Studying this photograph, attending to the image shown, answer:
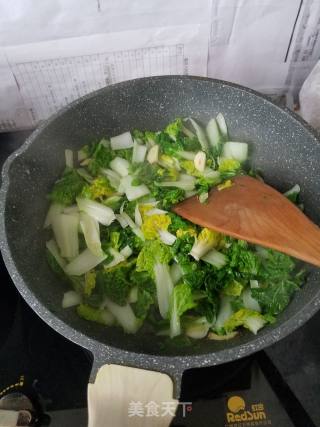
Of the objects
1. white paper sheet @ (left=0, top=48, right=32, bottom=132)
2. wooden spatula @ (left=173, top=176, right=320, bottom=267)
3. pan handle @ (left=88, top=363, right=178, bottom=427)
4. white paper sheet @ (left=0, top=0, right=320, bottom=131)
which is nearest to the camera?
pan handle @ (left=88, top=363, right=178, bottom=427)

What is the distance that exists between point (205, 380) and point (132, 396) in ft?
0.88

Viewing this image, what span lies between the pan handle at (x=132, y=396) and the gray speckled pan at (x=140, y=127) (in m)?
0.02

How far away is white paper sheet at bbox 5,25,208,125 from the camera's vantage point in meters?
1.15

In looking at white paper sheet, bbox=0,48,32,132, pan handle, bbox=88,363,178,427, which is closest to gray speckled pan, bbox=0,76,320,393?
pan handle, bbox=88,363,178,427

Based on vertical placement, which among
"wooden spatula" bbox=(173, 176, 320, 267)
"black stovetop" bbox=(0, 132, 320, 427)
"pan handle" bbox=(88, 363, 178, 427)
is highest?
"wooden spatula" bbox=(173, 176, 320, 267)

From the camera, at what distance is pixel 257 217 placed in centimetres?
99

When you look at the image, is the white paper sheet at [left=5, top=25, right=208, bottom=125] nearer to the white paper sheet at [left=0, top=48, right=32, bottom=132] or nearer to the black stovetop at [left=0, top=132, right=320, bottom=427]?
the white paper sheet at [left=0, top=48, right=32, bottom=132]

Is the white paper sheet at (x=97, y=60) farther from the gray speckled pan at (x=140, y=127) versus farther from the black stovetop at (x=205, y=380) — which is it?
the black stovetop at (x=205, y=380)

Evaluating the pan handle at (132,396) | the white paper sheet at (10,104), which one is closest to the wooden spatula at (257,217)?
the pan handle at (132,396)

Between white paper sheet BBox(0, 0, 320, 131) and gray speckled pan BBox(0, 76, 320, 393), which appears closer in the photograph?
gray speckled pan BBox(0, 76, 320, 393)

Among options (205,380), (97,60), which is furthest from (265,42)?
(205,380)

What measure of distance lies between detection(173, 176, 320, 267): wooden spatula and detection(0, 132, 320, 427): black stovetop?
0.89ft

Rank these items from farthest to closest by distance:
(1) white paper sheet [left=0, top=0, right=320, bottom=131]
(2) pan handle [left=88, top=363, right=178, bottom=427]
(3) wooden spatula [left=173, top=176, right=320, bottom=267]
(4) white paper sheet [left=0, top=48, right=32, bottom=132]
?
1. (4) white paper sheet [left=0, top=48, right=32, bottom=132]
2. (1) white paper sheet [left=0, top=0, right=320, bottom=131]
3. (3) wooden spatula [left=173, top=176, right=320, bottom=267]
4. (2) pan handle [left=88, top=363, right=178, bottom=427]

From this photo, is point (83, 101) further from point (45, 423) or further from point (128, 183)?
point (45, 423)
